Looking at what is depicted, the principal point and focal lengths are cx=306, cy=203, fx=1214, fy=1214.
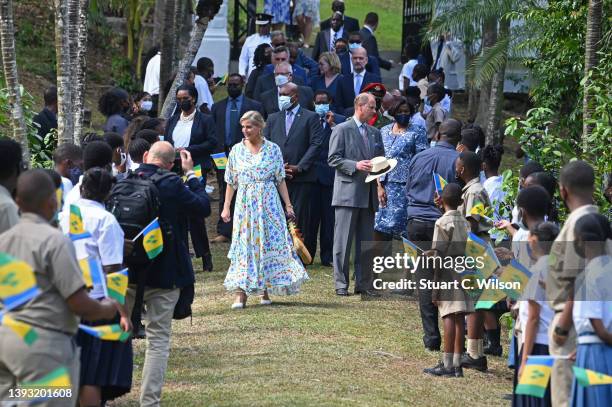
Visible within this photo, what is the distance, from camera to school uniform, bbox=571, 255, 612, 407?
6.70m

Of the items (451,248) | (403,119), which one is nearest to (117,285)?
(451,248)

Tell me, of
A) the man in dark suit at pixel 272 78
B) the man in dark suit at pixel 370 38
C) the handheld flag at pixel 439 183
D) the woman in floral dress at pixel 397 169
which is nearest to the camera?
the handheld flag at pixel 439 183

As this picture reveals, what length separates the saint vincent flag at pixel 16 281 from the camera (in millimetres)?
6148

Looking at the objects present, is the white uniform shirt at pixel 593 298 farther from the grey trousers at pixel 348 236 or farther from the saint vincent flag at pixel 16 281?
the grey trousers at pixel 348 236

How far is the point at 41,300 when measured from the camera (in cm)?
625

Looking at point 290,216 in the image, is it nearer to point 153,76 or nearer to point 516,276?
point 516,276

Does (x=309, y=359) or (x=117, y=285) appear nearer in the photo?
(x=117, y=285)

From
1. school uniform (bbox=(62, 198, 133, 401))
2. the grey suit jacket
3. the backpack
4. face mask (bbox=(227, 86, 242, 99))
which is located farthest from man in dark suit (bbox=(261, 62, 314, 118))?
school uniform (bbox=(62, 198, 133, 401))

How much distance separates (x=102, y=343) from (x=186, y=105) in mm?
7369

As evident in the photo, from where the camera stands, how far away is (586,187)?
6938 mm

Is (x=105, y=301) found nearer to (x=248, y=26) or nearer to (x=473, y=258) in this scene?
(x=473, y=258)

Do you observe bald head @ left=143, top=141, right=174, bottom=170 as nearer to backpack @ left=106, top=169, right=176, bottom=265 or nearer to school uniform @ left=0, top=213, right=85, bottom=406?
backpack @ left=106, top=169, right=176, bottom=265

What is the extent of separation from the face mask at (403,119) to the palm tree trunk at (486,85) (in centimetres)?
548

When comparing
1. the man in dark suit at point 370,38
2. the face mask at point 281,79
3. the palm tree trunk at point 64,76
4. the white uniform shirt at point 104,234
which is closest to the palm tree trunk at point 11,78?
the palm tree trunk at point 64,76
